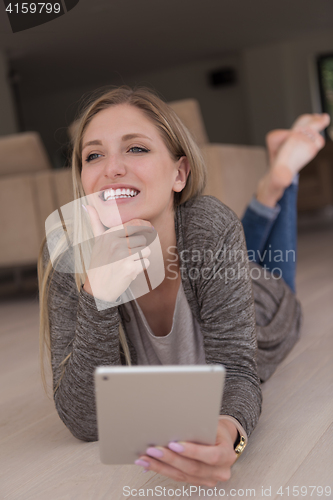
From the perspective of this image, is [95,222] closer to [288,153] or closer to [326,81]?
[288,153]

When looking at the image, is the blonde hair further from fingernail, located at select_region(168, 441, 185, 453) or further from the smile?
fingernail, located at select_region(168, 441, 185, 453)

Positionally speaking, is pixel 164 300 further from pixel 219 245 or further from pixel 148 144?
pixel 148 144

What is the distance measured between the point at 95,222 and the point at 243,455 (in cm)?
37

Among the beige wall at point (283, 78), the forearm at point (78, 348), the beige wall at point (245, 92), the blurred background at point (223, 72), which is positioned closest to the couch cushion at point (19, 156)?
the blurred background at point (223, 72)

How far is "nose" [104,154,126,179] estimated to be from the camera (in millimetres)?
669

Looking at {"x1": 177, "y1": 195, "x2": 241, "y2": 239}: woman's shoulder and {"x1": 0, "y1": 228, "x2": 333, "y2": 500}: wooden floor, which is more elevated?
{"x1": 177, "y1": 195, "x2": 241, "y2": 239}: woman's shoulder

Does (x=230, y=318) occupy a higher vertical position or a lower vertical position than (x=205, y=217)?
lower

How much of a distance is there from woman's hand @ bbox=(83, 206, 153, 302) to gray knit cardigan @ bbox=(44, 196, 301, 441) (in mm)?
28

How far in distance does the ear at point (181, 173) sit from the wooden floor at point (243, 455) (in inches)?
15.4

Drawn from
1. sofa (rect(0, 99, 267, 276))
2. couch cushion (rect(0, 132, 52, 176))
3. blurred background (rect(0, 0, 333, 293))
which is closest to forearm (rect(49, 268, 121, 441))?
sofa (rect(0, 99, 267, 276))

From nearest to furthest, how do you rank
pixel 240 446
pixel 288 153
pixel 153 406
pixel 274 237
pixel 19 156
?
pixel 153 406, pixel 240 446, pixel 274 237, pixel 288 153, pixel 19 156

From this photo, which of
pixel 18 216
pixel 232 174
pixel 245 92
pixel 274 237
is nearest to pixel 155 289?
pixel 274 237

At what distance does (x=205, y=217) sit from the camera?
75 centimetres

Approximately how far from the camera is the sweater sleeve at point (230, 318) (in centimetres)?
67
